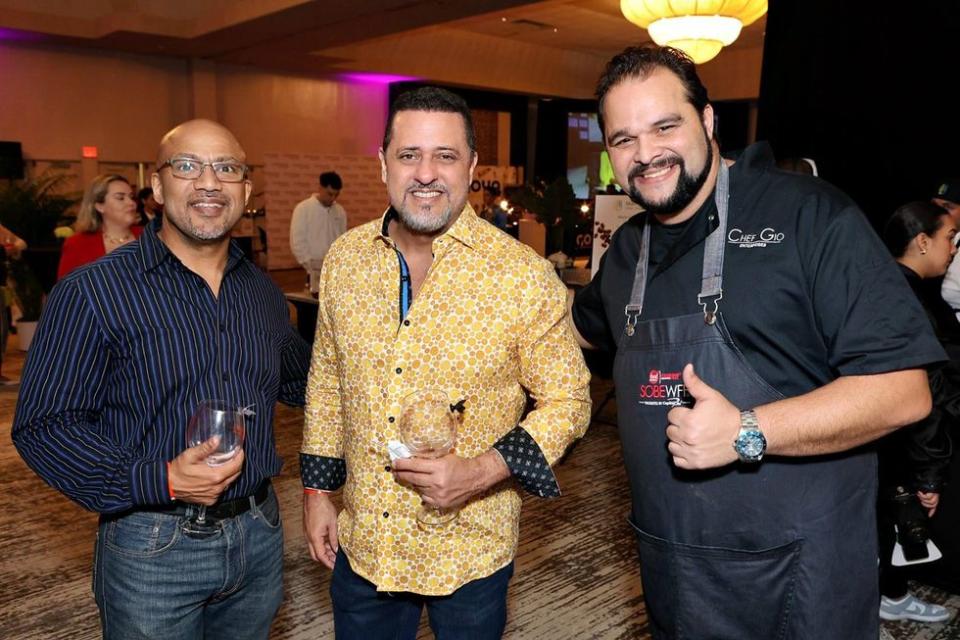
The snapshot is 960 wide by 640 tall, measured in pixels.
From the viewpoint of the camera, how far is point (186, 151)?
5.98 ft

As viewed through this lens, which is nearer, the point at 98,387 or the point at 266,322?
the point at 98,387

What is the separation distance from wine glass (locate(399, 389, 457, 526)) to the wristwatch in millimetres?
550

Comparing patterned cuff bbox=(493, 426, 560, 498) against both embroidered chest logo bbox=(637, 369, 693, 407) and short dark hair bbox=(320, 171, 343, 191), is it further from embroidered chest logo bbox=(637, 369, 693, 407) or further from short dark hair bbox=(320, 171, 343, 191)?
short dark hair bbox=(320, 171, 343, 191)

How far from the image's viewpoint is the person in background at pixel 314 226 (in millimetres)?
8414

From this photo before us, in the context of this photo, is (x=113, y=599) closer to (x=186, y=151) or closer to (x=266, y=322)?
(x=266, y=322)

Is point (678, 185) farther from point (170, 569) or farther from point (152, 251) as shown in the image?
point (170, 569)

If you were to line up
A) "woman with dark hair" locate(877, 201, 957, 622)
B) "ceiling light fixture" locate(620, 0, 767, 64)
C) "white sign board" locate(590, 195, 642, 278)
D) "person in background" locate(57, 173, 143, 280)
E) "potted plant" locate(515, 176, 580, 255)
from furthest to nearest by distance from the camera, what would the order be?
"ceiling light fixture" locate(620, 0, 767, 64)
"potted plant" locate(515, 176, 580, 255)
"white sign board" locate(590, 195, 642, 278)
"person in background" locate(57, 173, 143, 280)
"woman with dark hair" locate(877, 201, 957, 622)

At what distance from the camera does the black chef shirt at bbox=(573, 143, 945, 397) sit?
144 cm

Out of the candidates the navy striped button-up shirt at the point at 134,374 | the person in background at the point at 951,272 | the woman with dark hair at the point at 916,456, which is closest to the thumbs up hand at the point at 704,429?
the navy striped button-up shirt at the point at 134,374

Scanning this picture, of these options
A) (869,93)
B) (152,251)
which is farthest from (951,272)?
(152,251)

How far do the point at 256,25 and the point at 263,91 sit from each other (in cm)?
407

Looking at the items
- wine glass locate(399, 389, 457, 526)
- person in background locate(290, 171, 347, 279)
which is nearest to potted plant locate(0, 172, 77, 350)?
person in background locate(290, 171, 347, 279)

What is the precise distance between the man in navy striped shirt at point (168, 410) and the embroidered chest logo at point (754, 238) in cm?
112

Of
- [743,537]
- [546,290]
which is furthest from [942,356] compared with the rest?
[546,290]
